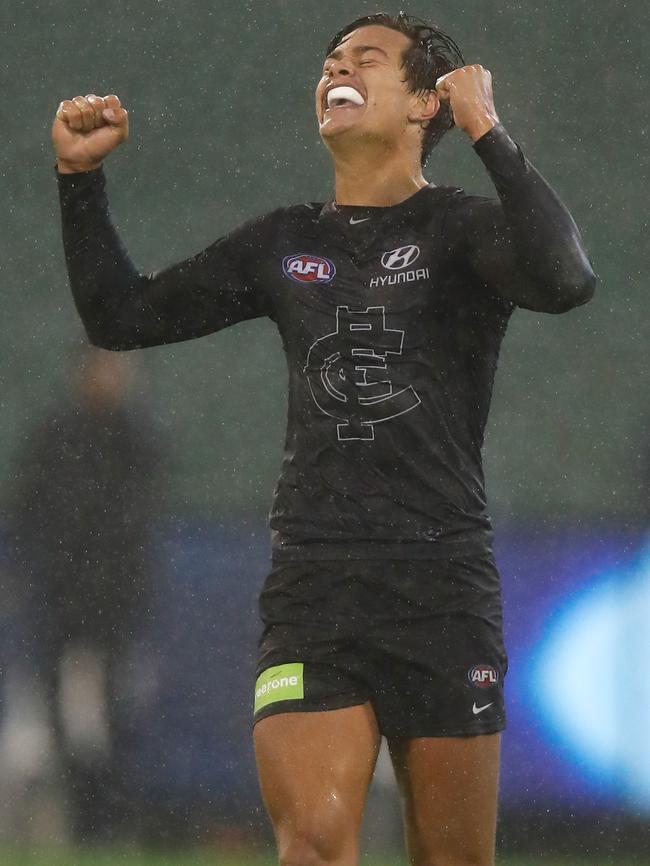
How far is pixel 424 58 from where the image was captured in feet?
10.1

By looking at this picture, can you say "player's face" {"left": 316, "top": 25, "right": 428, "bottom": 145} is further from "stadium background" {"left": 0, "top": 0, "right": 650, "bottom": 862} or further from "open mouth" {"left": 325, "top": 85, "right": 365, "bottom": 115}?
"stadium background" {"left": 0, "top": 0, "right": 650, "bottom": 862}

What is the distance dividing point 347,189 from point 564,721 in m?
2.26

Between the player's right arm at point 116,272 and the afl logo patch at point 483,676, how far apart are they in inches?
33.9

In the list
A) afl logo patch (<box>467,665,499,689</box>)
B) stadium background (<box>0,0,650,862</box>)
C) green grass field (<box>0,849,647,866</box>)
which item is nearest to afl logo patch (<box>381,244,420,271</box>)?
afl logo patch (<box>467,665,499,689</box>)

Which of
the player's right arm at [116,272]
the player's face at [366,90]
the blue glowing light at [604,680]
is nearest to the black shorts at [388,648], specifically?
the player's right arm at [116,272]

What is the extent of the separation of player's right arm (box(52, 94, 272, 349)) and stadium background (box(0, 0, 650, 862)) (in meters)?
1.81

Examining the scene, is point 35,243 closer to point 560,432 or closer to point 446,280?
point 560,432

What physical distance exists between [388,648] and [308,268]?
30.1 inches

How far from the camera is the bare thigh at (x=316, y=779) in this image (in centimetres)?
253

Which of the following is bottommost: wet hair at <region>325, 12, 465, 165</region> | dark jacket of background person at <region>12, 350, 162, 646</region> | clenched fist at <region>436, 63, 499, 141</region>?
dark jacket of background person at <region>12, 350, 162, 646</region>

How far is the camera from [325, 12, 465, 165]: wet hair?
3.06m

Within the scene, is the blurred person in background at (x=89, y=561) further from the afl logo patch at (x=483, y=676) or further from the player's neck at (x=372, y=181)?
the afl logo patch at (x=483, y=676)

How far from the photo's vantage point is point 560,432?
4.91 m

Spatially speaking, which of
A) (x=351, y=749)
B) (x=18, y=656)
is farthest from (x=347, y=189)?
(x=18, y=656)
